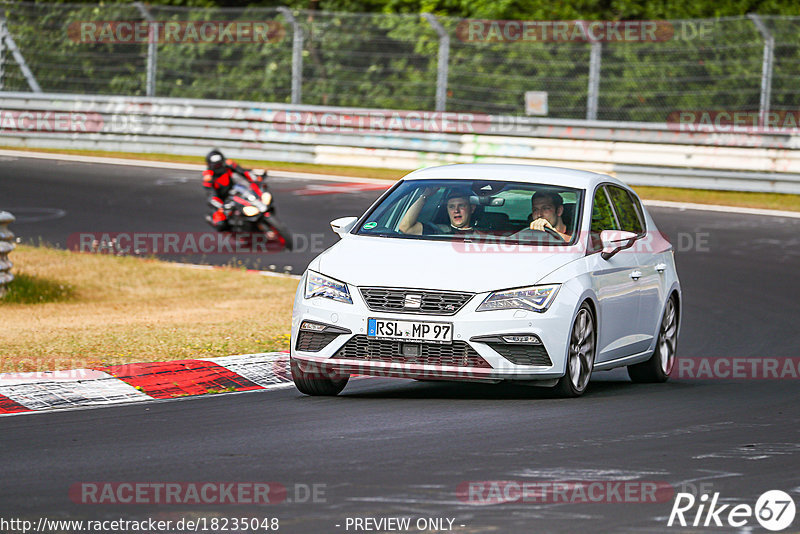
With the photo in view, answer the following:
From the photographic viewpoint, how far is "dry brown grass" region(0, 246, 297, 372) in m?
10.7

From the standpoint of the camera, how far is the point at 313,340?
28.7 feet

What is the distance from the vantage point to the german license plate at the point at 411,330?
8391mm

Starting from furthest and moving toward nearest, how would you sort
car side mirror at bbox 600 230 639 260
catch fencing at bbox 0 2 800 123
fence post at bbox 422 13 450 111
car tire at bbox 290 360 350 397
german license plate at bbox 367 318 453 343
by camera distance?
fence post at bbox 422 13 450 111 → catch fencing at bbox 0 2 800 123 → car side mirror at bbox 600 230 639 260 → car tire at bbox 290 360 350 397 → german license plate at bbox 367 318 453 343

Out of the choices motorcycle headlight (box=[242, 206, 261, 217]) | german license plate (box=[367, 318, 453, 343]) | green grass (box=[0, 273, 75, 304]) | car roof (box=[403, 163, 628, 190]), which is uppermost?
car roof (box=[403, 163, 628, 190])

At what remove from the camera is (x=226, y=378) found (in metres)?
9.74

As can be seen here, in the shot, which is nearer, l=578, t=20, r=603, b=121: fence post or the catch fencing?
the catch fencing

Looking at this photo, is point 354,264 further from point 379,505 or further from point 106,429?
point 379,505

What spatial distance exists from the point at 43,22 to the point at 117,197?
8.68 metres

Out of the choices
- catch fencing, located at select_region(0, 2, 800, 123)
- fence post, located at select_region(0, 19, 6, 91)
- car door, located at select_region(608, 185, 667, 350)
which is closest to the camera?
car door, located at select_region(608, 185, 667, 350)

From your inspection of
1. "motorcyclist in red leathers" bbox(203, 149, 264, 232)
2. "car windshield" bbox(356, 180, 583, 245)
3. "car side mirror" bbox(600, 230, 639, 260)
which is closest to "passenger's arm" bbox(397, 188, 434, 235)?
"car windshield" bbox(356, 180, 583, 245)

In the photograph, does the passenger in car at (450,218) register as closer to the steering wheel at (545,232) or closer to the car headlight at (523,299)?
the steering wheel at (545,232)

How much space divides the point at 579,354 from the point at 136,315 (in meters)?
6.14

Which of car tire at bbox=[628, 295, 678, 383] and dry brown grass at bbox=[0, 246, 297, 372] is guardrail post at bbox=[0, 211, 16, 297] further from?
car tire at bbox=[628, 295, 678, 383]

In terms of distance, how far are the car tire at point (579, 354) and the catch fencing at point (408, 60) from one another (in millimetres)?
16348
